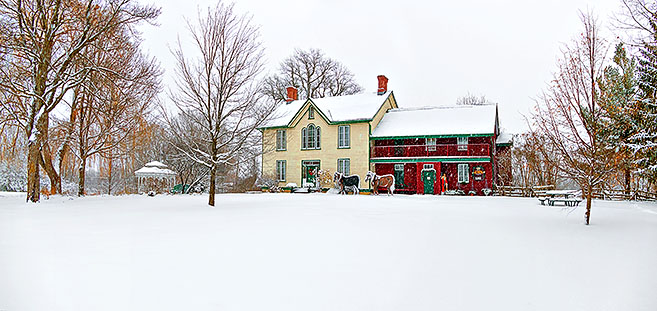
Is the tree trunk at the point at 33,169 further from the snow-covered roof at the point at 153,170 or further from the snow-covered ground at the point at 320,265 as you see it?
the snow-covered roof at the point at 153,170

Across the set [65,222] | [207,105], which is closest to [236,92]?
[207,105]

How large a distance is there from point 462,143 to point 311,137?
10569mm

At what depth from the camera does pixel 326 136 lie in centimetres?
3012

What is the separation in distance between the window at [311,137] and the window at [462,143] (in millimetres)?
9544

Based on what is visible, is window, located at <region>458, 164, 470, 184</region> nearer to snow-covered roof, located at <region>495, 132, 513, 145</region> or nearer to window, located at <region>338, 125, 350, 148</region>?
snow-covered roof, located at <region>495, 132, 513, 145</region>

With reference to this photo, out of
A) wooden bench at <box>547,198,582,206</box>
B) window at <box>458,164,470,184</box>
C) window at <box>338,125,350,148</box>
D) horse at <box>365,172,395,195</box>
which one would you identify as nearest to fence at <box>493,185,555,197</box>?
window at <box>458,164,470,184</box>

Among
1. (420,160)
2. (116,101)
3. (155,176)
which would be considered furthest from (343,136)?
(116,101)

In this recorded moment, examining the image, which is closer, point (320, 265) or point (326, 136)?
point (320, 265)

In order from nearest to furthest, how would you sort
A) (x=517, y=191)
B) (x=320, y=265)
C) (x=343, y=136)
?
1. (x=320, y=265)
2. (x=517, y=191)
3. (x=343, y=136)

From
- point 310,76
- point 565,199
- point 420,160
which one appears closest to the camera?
point 565,199

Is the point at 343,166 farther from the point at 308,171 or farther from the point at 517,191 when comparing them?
the point at 517,191

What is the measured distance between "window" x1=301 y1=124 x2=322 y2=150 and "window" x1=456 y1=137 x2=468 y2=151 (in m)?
9.54

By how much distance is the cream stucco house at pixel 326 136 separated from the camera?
29.2m

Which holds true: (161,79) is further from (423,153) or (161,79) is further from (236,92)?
(423,153)
